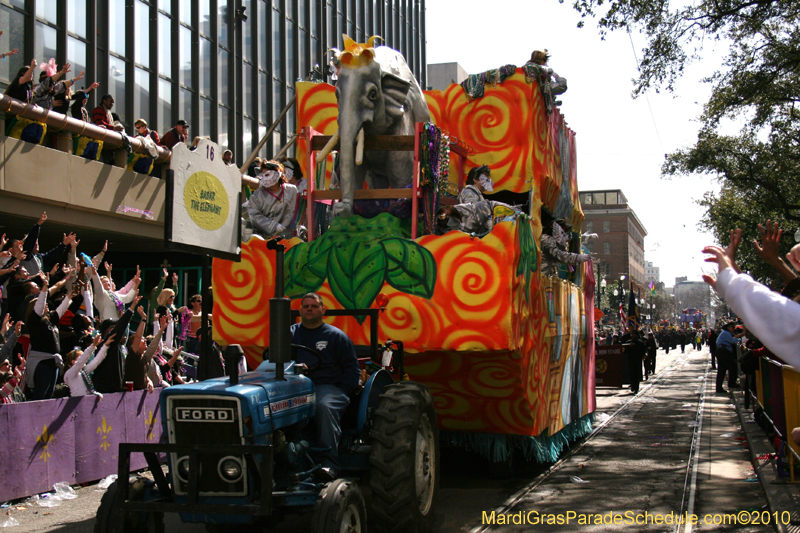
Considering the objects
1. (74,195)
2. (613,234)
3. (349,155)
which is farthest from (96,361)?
(613,234)

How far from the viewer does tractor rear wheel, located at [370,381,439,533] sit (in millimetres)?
5562

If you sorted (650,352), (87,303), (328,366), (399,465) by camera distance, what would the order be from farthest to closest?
(650,352) → (87,303) → (328,366) → (399,465)

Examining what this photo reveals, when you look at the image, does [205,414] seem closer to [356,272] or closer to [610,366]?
[356,272]

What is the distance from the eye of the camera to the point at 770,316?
2994mm

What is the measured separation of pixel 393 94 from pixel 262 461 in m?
5.18

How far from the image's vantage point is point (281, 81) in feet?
101

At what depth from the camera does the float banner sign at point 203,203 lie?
5.36m

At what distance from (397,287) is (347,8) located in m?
32.0

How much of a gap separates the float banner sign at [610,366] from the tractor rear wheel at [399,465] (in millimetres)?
18332

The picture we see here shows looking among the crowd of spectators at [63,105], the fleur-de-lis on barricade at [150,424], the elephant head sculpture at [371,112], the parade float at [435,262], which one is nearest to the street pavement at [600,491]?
the parade float at [435,262]

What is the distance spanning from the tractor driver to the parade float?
56.4 inches

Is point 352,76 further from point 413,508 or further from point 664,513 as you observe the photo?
point 664,513

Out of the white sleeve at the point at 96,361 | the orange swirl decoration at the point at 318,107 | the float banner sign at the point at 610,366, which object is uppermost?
the orange swirl decoration at the point at 318,107

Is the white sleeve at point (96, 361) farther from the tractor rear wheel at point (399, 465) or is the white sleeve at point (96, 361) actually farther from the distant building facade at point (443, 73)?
the distant building facade at point (443, 73)
